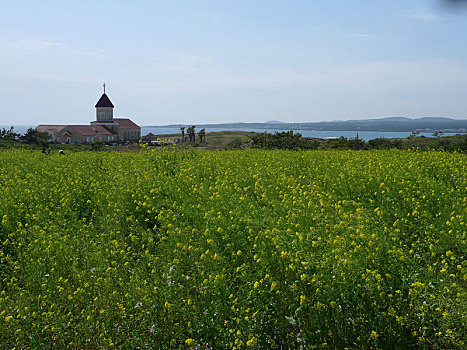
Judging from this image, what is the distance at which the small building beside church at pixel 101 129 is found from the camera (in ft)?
231

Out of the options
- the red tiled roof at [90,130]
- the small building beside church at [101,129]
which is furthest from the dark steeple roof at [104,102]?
the red tiled roof at [90,130]

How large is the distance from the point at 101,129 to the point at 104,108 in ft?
18.1

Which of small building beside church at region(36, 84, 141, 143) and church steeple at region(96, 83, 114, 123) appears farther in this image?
A: church steeple at region(96, 83, 114, 123)

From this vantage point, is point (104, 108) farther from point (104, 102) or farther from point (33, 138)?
point (33, 138)

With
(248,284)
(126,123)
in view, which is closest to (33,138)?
(126,123)

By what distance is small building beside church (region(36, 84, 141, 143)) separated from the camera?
70.3 m

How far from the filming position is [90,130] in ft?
243

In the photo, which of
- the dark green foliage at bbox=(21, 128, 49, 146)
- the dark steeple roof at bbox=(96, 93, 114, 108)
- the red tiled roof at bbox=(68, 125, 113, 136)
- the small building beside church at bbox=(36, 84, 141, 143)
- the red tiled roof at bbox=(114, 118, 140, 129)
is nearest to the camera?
the dark green foliage at bbox=(21, 128, 49, 146)

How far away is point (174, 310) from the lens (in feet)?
12.9

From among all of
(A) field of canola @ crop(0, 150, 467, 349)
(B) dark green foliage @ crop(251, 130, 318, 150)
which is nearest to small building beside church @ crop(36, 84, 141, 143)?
(B) dark green foliage @ crop(251, 130, 318, 150)

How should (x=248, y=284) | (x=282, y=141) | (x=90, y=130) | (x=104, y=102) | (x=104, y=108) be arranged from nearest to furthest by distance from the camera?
(x=248, y=284) < (x=282, y=141) < (x=90, y=130) < (x=104, y=102) < (x=104, y=108)

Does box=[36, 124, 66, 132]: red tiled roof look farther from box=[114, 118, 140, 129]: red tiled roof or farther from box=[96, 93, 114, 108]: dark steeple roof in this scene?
box=[114, 118, 140, 129]: red tiled roof

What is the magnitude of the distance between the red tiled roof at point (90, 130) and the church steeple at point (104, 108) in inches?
108

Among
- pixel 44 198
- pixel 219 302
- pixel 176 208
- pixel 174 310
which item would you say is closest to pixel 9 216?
pixel 44 198
